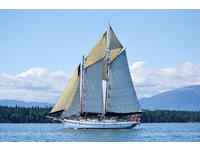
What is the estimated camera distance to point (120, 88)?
6850cm

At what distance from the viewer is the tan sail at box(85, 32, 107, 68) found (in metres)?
67.8

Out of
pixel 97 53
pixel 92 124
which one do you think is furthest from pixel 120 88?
pixel 92 124

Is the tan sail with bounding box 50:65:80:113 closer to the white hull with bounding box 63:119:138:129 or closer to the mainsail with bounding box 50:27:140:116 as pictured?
the mainsail with bounding box 50:27:140:116

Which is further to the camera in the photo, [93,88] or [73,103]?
[93,88]

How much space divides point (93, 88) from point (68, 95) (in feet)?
14.8

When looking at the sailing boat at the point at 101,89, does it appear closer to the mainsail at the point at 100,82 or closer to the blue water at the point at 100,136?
the mainsail at the point at 100,82

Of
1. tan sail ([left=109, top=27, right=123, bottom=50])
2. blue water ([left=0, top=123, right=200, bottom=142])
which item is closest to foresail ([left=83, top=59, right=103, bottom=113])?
tan sail ([left=109, top=27, right=123, bottom=50])

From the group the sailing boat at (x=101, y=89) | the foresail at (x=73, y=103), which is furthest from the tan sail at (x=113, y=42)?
the foresail at (x=73, y=103)

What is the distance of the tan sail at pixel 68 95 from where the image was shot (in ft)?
218

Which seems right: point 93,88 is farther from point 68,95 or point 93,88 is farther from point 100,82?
point 68,95

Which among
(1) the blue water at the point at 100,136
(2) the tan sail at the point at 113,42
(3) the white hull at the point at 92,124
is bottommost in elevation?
(1) the blue water at the point at 100,136

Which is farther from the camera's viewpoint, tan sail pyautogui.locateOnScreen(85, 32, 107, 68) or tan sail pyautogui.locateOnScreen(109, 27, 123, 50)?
tan sail pyautogui.locateOnScreen(109, 27, 123, 50)

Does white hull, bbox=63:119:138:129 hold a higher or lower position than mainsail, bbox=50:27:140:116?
lower
